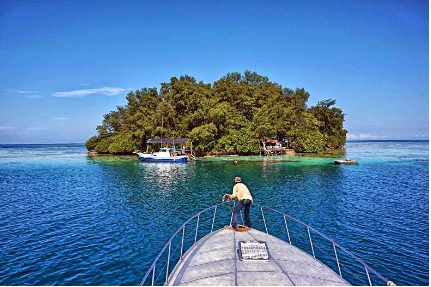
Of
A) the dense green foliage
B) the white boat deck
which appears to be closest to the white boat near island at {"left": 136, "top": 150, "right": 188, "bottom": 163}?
the dense green foliage

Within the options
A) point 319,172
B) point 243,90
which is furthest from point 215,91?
point 319,172

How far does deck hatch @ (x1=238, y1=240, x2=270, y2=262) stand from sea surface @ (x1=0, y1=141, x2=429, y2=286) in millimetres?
5466

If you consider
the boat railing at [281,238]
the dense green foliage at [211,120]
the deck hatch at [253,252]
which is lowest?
the boat railing at [281,238]

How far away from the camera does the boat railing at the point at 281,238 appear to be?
10.8 m

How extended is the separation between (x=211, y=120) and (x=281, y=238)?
53966mm

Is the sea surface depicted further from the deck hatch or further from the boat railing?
the deck hatch

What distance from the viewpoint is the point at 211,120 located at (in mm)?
68000

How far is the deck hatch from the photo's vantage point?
782 cm

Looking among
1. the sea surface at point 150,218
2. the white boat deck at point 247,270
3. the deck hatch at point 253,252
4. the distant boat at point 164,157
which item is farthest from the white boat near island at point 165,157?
the deck hatch at point 253,252

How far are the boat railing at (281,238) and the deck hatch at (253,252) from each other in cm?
152

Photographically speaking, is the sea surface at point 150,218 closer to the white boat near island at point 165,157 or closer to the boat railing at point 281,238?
the boat railing at point 281,238

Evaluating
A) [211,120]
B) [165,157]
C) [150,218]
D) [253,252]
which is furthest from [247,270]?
[211,120]

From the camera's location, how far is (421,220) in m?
18.7

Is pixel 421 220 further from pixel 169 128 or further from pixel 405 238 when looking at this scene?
pixel 169 128
